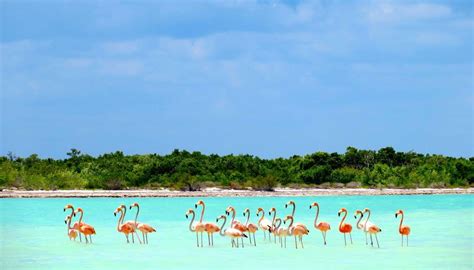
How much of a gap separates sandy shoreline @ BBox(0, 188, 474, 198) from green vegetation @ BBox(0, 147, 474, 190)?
1300mm

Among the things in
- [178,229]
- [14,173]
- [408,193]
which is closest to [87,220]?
[178,229]

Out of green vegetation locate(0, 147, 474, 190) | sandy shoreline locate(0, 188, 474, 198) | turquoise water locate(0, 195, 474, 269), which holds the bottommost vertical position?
turquoise water locate(0, 195, 474, 269)

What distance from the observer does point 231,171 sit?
50844mm

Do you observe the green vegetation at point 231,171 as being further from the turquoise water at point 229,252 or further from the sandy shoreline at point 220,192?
the turquoise water at point 229,252

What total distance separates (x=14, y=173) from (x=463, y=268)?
1487 inches

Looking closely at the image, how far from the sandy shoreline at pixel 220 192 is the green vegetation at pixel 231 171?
1300 millimetres

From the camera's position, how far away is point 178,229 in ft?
60.5

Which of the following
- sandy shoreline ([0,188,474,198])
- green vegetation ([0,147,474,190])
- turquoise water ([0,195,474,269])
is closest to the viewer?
turquoise water ([0,195,474,269])

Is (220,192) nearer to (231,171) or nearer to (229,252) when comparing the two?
(231,171)

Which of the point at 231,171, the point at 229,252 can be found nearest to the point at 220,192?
the point at 231,171

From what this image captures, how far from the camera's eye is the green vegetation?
155 feet

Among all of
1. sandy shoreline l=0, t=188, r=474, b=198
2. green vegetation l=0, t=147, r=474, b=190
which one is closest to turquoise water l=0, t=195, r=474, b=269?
sandy shoreline l=0, t=188, r=474, b=198

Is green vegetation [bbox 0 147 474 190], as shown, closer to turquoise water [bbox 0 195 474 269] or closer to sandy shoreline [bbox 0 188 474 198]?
sandy shoreline [bbox 0 188 474 198]

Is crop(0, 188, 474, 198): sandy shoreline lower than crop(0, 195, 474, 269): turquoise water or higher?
higher
